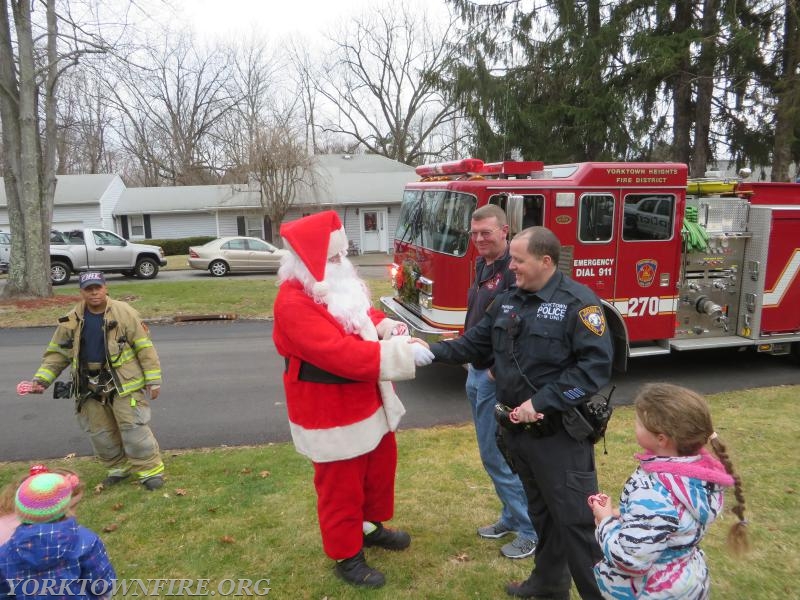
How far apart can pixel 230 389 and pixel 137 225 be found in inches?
1124

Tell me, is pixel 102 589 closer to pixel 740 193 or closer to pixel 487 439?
pixel 487 439

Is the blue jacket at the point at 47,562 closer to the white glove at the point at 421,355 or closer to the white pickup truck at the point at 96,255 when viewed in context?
the white glove at the point at 421,355

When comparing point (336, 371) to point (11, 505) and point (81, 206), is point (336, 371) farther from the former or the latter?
point (81, 206)

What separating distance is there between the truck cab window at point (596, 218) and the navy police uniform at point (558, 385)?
4.29 m

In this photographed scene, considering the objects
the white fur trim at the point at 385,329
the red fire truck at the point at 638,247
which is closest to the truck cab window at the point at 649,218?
the red fire truck at the point at 638,247

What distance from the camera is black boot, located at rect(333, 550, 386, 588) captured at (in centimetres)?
311

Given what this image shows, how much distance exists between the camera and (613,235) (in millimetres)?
6820

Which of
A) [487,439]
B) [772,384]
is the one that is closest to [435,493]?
[487,439]

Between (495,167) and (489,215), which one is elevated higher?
(495,167)

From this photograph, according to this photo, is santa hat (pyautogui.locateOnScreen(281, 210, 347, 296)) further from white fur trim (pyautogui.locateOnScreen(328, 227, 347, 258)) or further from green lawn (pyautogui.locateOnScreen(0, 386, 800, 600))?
green lawn (pyautogui.locateOnScreen(0, 386, 800, 600))

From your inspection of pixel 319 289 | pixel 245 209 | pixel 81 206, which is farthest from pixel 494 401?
pixel 81 206

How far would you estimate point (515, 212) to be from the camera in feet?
19.8

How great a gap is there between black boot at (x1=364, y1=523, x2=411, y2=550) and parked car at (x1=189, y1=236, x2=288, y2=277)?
16.9 m

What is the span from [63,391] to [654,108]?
50.3ft
